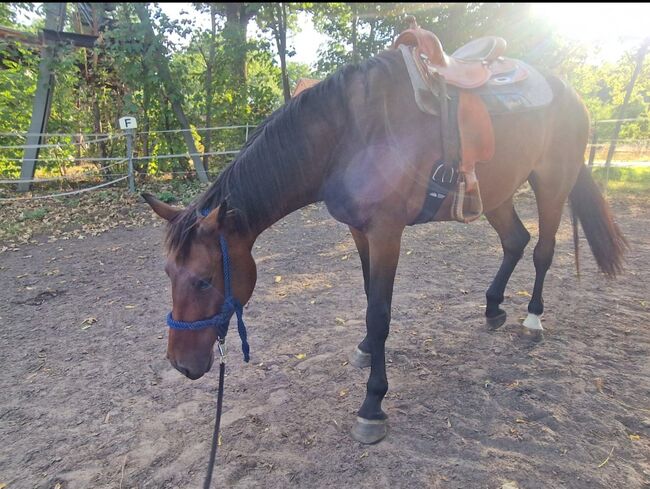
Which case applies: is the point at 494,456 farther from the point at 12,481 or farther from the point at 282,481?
the point at 12,481

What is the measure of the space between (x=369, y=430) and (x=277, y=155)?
1.39 meters

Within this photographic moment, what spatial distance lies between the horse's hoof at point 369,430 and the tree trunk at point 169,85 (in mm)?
7229

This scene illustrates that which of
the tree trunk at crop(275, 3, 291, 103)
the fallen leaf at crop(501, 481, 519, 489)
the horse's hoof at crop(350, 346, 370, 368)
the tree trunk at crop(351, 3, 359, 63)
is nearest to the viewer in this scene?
the fallen leaf at crop(501, 481, 519, 489)

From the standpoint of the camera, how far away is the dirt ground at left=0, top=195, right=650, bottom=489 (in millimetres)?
1720

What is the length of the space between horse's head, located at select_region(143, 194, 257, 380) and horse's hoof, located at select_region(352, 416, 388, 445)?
79 cm

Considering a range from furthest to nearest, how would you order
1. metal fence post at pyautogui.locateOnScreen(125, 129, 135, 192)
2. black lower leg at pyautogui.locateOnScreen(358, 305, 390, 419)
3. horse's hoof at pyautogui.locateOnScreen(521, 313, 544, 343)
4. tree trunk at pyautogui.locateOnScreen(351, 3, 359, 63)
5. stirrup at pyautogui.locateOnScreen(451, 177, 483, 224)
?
tree trunk at pyautogui.locateOnScreen(351, 3, 359, 63) → metal fence post at pyautogui.locateOnScreen(125, 129, 135, 192) → horse's hoof at pyautogui.locateOnScreen(521, 313, 544, 343) → stirrup at pyautogui.locateOnScreen(451, 177, 483, 224) → black lower leg at pyautogui.locateOnScreen(358, 305, 390, 419)

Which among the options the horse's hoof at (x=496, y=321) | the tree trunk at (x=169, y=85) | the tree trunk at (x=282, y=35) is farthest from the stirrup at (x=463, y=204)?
the tree trunk at (x=282, y=35)

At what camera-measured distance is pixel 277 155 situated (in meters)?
1.87

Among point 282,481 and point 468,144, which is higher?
point 468,144

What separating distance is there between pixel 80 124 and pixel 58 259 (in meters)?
5.25

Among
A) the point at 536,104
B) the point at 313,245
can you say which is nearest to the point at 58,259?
the point at 313,245

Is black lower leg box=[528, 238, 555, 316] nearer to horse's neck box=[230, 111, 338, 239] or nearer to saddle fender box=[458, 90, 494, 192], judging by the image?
saddle fender box=[458, 90, 494, 192]

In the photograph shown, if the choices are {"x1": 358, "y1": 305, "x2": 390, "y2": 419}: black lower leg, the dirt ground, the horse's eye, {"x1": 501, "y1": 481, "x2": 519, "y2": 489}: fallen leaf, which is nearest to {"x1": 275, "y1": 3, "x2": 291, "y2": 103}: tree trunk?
the dirt ground

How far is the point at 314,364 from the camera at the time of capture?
250cm
